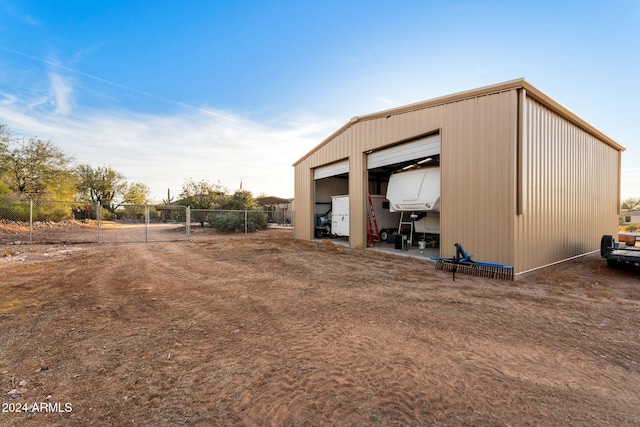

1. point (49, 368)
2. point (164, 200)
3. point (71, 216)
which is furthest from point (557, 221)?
point (164, 200)

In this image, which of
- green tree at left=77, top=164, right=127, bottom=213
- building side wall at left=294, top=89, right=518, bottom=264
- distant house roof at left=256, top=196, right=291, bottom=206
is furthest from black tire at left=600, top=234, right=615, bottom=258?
green tree at left=77, top=164, right=127, bottom=213

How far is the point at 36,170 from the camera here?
2062cm

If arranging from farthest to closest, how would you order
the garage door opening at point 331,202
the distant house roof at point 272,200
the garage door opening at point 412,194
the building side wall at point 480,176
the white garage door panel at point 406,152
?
1. the distant house roof at point 272,200
2. the garage door opening at point 331,202
3. the garage door opening at point 412,194
4. the white garage door panel at point 406,152
5. the building side wall at point 480,176

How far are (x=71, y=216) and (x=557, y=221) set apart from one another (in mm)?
31166

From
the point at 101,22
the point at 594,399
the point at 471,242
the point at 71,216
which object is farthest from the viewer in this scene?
the point at 71,216

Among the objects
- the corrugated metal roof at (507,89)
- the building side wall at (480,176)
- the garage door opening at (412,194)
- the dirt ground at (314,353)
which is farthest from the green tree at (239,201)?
the building side wall at (480,176)

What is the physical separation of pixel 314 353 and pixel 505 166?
21.4 ft

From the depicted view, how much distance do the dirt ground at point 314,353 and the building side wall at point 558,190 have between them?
5.52 feet

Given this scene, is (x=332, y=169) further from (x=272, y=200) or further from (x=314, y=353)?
(x=272, y=200)

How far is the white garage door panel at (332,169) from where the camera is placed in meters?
12.9

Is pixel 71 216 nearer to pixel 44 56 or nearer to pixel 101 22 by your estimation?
pixel 44 56

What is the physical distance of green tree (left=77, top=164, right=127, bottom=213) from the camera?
107 feet

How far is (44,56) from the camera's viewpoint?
9875mm

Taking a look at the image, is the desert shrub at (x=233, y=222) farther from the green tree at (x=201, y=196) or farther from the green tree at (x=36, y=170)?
the green tree at (x=36, y=170)
